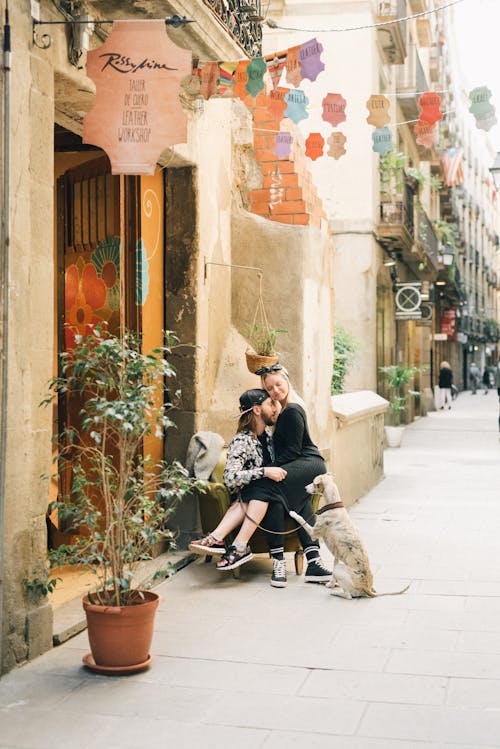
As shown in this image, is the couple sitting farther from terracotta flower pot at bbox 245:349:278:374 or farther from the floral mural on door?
the floral mural on door

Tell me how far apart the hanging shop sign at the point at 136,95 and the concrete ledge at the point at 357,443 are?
5.29 m

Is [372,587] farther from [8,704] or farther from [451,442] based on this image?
[451,442]

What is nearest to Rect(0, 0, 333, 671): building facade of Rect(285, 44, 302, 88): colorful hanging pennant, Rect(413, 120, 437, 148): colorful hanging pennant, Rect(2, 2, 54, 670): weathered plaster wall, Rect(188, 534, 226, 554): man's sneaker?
Rect(2, 2, 54, 670): weathered plaster wall

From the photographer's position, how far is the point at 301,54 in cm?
692

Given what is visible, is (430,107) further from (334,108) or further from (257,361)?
(257,361)

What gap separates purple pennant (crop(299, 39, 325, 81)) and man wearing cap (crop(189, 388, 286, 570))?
A: 234cm

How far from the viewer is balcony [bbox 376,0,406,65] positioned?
20.2m

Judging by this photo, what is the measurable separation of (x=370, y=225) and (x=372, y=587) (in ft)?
48.0

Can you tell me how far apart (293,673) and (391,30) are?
1780cm

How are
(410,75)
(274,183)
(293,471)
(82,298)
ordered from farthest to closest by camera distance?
(410,75), (274,183), (82,298), (293,471)

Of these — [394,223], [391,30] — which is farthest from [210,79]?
[394,223]

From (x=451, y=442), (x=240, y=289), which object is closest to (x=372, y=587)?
(x=240, y=289)

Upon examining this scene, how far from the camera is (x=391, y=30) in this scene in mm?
20250

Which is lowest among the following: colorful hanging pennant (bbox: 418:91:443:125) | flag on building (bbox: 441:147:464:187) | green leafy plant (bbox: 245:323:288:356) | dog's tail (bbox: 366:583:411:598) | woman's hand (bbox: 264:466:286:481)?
dog's tail (bbox: 366:583:411:598)
